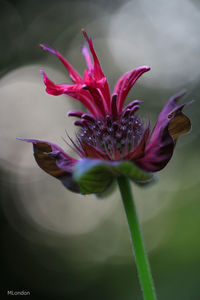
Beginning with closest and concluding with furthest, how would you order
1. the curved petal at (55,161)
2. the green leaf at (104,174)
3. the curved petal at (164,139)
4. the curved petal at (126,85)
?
the green leaf at (104,174), the curved petal at (164,139), the curved petal at (55,161), the curved petal at (126,85)

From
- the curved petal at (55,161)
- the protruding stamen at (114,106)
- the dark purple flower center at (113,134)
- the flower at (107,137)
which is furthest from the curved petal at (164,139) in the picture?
the curved petal at (55,161)

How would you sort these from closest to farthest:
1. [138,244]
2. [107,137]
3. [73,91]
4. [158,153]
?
[138,244]
[158,153]
[107,137]
[73,91]

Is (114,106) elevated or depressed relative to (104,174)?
elevated

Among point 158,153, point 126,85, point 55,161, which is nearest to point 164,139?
point 158,153

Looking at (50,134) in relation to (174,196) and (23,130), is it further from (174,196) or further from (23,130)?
(174,196)

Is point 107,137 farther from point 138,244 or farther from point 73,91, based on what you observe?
point 138,244

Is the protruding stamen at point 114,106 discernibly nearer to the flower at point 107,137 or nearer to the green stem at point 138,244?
the flower at point 107,137
